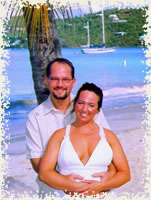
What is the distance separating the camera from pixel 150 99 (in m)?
3.06

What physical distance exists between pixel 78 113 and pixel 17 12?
149 cm

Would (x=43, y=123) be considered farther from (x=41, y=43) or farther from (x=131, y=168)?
(x=131, y=168)

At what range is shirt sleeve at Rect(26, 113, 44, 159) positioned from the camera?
2645 mm

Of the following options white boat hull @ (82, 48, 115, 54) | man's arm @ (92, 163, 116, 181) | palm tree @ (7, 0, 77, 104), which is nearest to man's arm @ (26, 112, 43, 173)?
man's arm @ (92, 163, 116, 181)

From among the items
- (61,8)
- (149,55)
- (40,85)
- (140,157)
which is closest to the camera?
(149,55)

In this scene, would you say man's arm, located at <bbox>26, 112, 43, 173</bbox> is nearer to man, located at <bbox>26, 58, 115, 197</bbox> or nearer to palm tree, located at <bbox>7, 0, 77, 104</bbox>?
man, located at <bbox>26, 58, 115, 197</bbox>

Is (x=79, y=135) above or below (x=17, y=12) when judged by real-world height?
below

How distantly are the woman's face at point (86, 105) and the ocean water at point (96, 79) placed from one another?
614cm

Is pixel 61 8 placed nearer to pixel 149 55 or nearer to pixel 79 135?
pixel 149 55

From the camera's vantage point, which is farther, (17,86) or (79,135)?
(17,86)

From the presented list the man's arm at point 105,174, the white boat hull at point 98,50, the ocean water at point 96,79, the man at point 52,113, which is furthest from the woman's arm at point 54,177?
the white boat hull at point 98,50

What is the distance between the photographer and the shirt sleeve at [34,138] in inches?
104

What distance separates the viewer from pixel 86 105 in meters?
2.36

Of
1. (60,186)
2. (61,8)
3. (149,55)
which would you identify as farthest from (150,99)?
(61,8)
